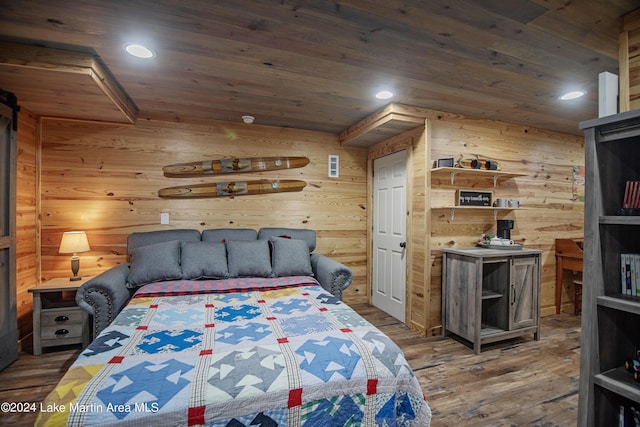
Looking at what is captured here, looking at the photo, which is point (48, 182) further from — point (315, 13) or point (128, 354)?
point (315, 13)

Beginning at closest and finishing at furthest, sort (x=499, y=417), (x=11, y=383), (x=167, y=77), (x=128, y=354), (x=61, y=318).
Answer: (x=128, y=354) → (x=499, y=417) → (x=11, y=383) → (x=167, y=77) → (x=61, y=318)

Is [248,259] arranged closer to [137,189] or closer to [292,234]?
[292,234]

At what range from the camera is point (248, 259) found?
115 inches

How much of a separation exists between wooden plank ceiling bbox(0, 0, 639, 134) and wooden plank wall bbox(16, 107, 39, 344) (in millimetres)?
246

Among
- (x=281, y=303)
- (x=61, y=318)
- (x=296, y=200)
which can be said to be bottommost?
(x=61, y=318)

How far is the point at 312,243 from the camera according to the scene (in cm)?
355

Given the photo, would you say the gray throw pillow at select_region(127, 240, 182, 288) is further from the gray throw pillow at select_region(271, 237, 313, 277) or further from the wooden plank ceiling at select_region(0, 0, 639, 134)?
the wooden plank ceiling at select_region(0, 0, 639, 134)

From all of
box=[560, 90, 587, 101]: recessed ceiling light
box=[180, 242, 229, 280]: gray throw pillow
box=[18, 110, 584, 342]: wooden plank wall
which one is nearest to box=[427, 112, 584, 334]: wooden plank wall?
box=[18, 110, 584, 342]: wooden plank wall

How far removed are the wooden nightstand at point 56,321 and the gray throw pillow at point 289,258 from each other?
1.70 m

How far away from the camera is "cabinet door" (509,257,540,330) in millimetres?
2904

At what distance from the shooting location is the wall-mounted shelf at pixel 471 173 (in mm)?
3014

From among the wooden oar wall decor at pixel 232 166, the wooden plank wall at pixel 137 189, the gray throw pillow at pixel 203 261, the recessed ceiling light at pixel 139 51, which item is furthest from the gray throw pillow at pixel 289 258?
the recessed ceiling light at pixel 139 51

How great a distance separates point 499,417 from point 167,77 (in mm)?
3329

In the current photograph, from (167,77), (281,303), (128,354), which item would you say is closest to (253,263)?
(281,303)
